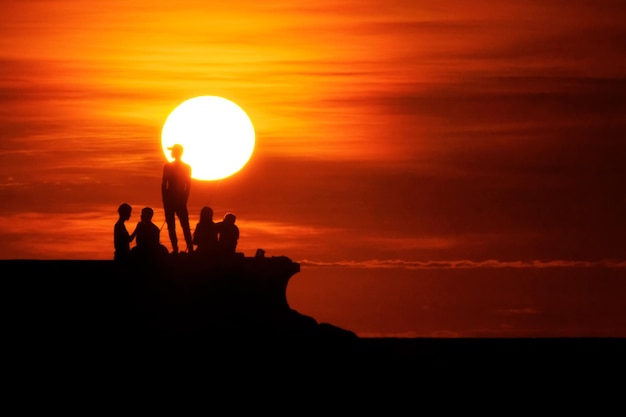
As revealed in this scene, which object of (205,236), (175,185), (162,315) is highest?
(175,185)

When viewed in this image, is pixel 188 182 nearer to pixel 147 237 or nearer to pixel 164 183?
pixel 164 183

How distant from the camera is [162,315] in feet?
97.9

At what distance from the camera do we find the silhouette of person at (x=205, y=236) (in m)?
30.2

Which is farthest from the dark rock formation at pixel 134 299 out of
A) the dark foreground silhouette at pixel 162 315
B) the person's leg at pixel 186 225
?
the person's leg at pixel 186 225

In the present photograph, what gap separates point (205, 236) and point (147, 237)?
1.64m

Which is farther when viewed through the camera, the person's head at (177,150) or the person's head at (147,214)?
the person's head at (177,150)

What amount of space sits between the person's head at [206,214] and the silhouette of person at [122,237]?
163cm

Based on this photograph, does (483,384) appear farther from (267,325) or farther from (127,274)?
(127,274)

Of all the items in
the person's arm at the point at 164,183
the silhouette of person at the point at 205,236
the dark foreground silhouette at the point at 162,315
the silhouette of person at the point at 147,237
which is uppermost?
the person's arm at the point at 164,183

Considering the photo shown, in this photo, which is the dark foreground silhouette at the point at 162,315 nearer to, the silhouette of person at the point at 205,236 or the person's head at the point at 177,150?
the silhouette of person at the point at 205,236

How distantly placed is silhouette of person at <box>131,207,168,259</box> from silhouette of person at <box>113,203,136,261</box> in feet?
0.57

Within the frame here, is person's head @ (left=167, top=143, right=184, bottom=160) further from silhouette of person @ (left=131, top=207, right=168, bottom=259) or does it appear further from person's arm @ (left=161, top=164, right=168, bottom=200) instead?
silhouette of person @ (left=131, top=207, right=168, bottom=259)

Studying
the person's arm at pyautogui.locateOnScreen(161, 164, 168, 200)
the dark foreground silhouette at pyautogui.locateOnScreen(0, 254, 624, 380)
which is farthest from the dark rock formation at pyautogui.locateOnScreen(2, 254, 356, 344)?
the person's arm at pyautogui.locateOnScreen(161, 164, 168, 200)

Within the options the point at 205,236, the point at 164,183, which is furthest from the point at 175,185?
the point at 205,236
